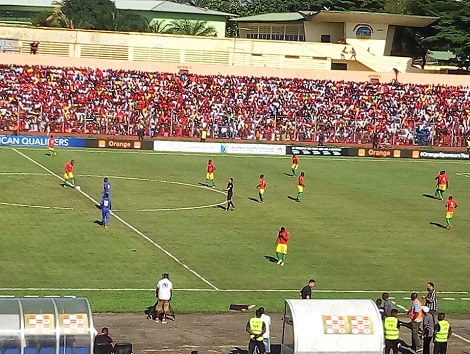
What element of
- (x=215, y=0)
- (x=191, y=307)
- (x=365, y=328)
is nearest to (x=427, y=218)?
(x=191, y=307)

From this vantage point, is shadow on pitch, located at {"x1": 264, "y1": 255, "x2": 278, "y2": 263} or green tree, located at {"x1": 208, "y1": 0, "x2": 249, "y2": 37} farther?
green tree, located at {"x1": 208, "y1": 0, "x2": 249, "y2": 37}

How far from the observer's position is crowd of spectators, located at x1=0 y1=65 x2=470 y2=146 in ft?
228

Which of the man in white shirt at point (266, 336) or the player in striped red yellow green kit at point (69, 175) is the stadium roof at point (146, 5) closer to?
the player in striped red yellow green kit at point (69, 175)

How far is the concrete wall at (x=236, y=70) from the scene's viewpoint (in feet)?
246

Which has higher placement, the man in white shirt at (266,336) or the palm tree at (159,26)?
the palm tree at (159,26)

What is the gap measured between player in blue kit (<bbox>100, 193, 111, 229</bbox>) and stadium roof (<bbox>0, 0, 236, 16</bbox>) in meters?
76.5

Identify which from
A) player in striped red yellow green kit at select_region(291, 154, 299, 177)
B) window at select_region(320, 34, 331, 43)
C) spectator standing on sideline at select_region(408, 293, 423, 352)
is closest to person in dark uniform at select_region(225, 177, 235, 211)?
player in striped red yellow green kit at select_region(291, 154, 299, 177)

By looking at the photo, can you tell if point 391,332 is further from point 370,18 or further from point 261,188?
point 370,18

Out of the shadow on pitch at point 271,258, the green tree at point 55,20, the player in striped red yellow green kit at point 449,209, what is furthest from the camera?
the green tree at point 55,20

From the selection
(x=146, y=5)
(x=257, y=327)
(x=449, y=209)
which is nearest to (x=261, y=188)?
(x=449, y=209)

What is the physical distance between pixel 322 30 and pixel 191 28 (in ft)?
53.4

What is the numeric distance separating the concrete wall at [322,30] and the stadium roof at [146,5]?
21.5m

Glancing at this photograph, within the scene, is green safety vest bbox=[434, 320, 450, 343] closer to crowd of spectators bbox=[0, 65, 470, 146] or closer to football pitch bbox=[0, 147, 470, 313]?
football pitch bbox=[0, 147, 470, 313]

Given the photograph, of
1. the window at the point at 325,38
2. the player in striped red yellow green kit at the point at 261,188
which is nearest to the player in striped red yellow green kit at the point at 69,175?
the player in striped red yellow green kit at the point at 261,188
